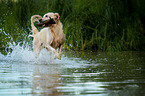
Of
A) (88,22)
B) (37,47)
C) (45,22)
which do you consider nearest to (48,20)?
(45,22)

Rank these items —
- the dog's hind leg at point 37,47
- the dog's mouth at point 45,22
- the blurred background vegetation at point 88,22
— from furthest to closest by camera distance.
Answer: the blurred background vegetation at point 88,22 < the dog's hind leg at point 37,47 < the dog's mouth at point 45,22

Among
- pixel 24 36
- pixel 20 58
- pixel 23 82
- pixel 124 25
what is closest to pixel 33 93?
pixel 23 82

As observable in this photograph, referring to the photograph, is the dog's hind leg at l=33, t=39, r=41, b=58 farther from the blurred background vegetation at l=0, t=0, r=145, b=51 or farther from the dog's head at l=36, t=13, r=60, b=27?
the blurred background vegetation at l=0, t=0, r=145, b=51

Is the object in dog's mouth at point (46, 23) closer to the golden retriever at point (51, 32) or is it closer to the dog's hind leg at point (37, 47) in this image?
the golden retriever at point (51, 32)

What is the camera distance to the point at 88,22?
1609 centimetres

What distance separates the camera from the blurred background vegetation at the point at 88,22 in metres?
15.3

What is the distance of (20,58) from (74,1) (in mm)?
6982

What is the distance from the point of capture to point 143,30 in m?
16.0

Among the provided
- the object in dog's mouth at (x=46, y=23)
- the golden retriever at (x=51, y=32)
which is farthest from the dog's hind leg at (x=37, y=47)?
the object in dog's mouth at (x=46, y=23)

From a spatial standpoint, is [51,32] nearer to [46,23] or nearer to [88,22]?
[46,23]

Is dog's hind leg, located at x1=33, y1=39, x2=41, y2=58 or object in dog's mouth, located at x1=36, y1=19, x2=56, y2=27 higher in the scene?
object in dog's mouth, located at x1=36, y1=19, x2=56, y2=27

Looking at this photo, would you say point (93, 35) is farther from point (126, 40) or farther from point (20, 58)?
point (20, 58)

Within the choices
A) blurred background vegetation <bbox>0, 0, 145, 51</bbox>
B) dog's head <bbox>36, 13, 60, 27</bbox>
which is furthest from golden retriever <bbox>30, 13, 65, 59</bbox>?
blurred background vegetation <bbox>0, 0, 145, 51</bbox>

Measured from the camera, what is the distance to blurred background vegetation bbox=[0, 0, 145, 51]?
1527 cm
